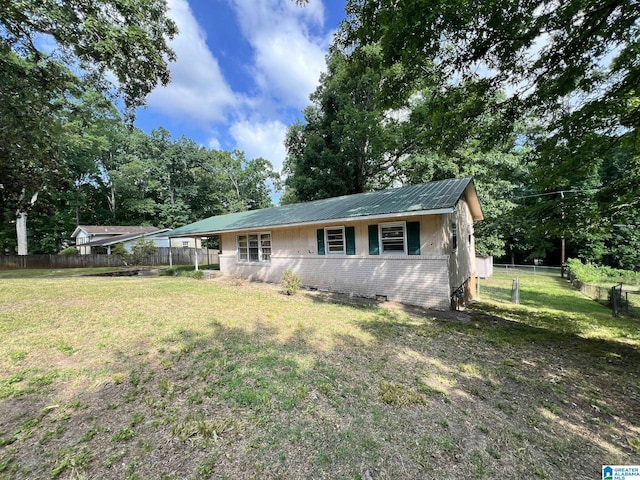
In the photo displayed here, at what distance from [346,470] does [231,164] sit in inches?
1710

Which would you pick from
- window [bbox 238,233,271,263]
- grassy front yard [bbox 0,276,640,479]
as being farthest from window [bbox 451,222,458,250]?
window [bbox 238,233,271,263]

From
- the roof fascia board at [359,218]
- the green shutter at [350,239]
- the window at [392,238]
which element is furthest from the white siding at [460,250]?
the green shutter at [350,239]

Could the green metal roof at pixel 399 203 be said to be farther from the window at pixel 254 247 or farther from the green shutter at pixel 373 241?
the window at pixel 254 247

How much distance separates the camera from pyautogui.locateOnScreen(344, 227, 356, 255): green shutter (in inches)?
388

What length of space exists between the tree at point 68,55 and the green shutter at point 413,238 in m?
8.97

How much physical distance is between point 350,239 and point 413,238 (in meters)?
2.32

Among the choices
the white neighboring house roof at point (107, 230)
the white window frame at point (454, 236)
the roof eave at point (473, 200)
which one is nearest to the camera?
the white window frame at point (454, 236)

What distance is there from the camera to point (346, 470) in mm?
2312

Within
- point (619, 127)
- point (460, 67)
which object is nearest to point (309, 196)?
point (460, 67)

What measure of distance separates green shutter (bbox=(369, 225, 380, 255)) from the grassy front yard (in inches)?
130

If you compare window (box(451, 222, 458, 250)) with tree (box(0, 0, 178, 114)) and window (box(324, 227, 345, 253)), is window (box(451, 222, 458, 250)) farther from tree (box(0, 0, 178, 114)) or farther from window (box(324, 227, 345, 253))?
tree (box(0, 0, 178, 114))

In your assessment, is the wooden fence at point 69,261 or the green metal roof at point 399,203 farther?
the wooden fence at point 69,261

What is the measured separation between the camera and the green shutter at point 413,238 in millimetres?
8414

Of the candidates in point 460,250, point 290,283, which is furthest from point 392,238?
point 290,283
